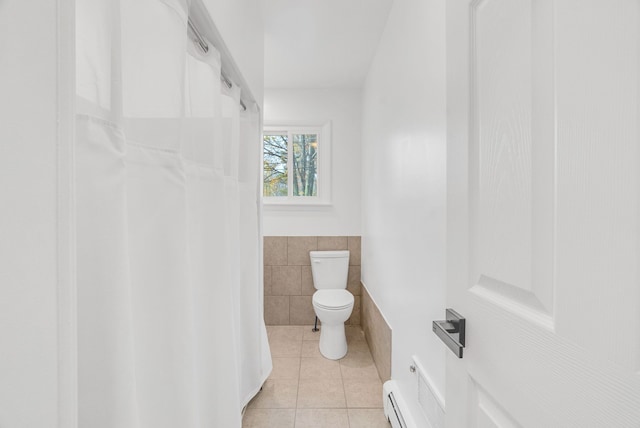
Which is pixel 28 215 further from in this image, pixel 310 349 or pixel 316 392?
pixel 310 349

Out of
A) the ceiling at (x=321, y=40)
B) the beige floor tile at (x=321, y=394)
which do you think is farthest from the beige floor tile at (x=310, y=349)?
the ceiling at (x=321, y=40)

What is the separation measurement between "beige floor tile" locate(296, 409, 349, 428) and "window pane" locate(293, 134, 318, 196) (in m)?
2.06

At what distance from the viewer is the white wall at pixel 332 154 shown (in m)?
3.12

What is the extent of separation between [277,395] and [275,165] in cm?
225

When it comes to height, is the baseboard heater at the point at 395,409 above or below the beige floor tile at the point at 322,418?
above

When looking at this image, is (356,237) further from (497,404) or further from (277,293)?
(497,404)

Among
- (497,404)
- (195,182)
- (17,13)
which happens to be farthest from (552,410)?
(195,182)

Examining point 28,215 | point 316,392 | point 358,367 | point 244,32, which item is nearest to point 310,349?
point 358,367

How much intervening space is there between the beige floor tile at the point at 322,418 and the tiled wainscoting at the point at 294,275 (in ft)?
4.31

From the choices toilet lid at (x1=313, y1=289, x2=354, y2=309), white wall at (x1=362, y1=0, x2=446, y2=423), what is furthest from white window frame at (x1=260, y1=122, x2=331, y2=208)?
toilet lid at (x1=313, y1=289, x2=354, y2=309)

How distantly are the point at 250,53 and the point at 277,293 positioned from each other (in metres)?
2.33

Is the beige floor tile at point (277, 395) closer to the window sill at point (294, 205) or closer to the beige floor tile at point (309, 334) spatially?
the beige floor tile at point (309, 334)

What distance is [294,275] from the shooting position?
3113 mm

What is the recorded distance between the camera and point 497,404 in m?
0.53
